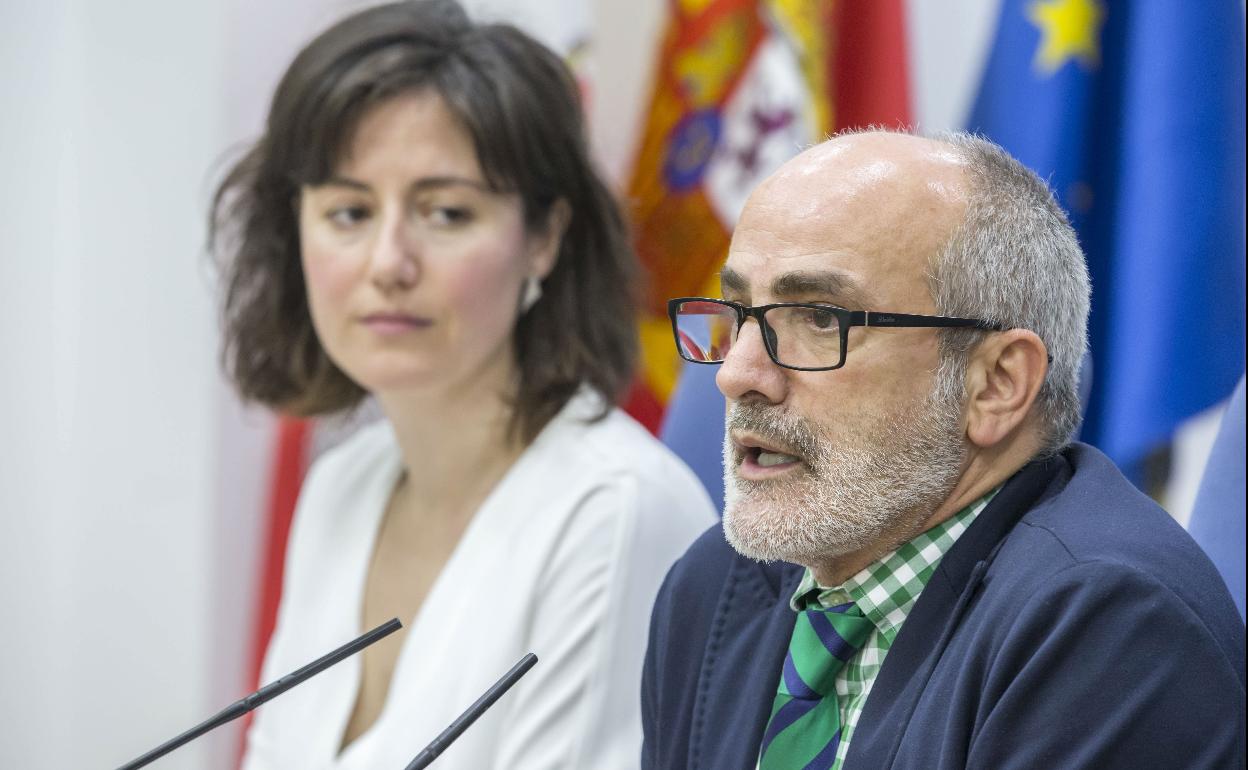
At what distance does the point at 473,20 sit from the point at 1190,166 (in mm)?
1087

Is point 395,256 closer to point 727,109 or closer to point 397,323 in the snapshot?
point 397,323

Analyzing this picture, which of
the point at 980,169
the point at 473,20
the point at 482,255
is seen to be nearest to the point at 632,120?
the point at 473,20

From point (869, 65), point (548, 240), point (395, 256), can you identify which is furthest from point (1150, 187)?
point (395, 256)

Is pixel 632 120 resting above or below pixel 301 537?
above

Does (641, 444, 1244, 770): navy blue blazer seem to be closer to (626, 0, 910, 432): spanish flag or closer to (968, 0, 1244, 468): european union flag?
(968, 0, 1244, 468): european union flag

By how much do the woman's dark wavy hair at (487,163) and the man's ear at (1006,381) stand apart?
917 millimetres

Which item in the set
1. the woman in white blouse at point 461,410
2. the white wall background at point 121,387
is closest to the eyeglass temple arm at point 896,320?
the woman in white blouse at point 461,410

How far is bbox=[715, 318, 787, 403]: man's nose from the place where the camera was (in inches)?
52.9

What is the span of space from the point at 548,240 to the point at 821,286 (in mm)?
953

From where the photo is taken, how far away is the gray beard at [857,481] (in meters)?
1.32

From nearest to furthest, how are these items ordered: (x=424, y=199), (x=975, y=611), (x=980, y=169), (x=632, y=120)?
(x=975, y=611)
(x=980, y=169)
(x=424, y=199)
(x=632, y=120)

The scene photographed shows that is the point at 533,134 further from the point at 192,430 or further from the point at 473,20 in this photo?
the point at 192,430

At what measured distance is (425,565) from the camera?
7.20ft

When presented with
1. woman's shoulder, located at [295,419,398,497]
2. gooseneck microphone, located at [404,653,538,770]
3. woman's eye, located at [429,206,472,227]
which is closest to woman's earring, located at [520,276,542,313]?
woman's eye, located at [429,206,472,227]
